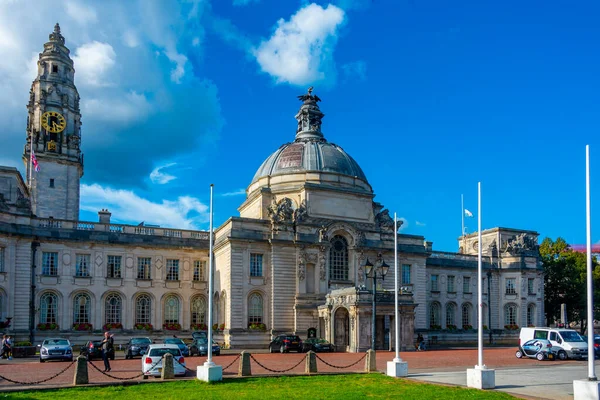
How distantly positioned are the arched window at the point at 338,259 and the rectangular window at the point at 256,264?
6771 mm

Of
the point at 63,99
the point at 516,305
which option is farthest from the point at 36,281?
the point at 516,305

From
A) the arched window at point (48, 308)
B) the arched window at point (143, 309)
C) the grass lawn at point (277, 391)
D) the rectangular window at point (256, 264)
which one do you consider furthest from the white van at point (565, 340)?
the arched window at point (48, 308)

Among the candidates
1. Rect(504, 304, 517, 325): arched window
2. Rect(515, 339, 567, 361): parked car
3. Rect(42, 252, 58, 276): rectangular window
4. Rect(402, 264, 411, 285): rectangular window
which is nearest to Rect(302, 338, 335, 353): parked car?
Rect(515, 339, 567, 361): parked car

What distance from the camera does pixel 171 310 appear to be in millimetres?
57688

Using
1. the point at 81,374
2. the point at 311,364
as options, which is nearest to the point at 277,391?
the point at 311,364

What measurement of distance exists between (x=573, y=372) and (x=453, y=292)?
41771 mm

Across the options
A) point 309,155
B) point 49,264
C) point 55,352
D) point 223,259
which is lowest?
point 55,352

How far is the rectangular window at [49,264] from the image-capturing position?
2092 inches

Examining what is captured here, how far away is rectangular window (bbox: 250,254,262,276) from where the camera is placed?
5553 cm

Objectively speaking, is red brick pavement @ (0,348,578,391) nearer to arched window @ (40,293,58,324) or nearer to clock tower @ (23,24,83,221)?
arched window @ (40,293,58,324)

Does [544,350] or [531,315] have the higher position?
[544,350]

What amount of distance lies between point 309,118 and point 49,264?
31614 millimetres

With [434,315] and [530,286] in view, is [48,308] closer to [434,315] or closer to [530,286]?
[434,315]

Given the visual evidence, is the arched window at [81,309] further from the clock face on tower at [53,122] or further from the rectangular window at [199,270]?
the clock face on tower at [53,122]
